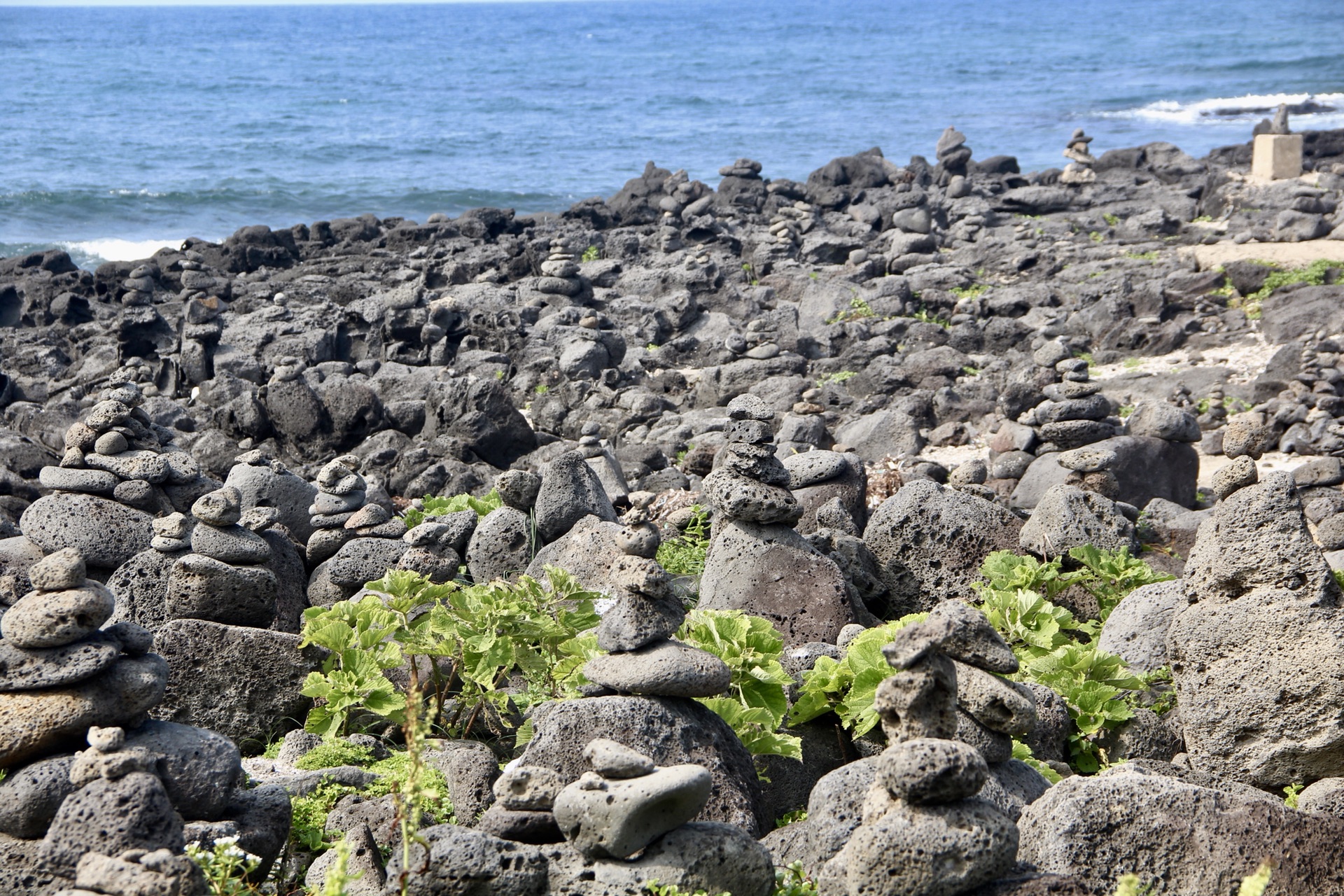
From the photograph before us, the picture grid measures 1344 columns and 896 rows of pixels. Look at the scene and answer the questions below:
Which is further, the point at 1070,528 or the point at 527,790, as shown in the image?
the point at 1070,528

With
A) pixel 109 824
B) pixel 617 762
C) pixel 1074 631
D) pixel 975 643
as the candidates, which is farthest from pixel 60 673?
pixel 1074 631

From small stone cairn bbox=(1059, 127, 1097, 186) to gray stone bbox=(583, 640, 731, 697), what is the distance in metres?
27.5

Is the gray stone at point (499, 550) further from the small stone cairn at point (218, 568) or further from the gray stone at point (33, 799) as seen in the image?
the gray stone at point (33, 799)

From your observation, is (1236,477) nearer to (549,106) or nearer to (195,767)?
(195,767)

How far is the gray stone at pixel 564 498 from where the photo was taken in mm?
9273

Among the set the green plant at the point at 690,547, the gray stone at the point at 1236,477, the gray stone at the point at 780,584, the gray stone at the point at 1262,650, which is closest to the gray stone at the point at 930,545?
the gray stone at the point at 780,584

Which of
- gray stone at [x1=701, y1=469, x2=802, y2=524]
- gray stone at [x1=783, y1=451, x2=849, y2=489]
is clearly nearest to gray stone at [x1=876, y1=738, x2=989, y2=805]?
gray stone at [x1=701, y1=469, x2=802, y2=524]

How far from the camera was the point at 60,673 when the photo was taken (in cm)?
488

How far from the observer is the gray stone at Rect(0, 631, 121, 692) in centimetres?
489

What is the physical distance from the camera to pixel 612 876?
4.18m

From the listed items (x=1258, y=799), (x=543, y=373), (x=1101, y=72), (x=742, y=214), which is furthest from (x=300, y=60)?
(x=1258, y=799)

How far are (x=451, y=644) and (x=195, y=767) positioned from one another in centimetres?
171

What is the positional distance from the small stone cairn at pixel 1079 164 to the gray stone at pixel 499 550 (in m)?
A: 24.7

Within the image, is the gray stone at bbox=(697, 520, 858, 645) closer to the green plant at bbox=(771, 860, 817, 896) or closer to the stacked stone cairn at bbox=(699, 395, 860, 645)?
the stacked stone cairn at bbox=(699, 395, 860, 645)
